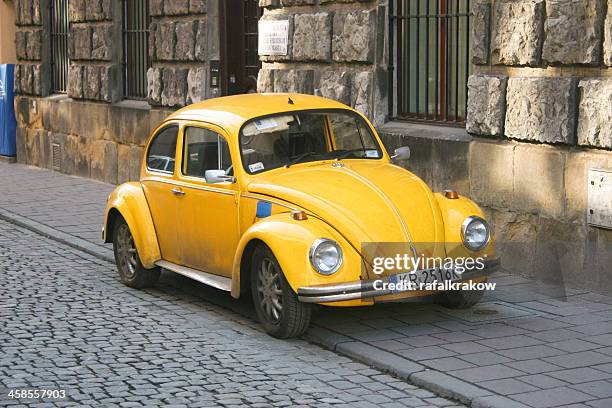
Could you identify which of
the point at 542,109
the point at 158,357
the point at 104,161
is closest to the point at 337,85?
the point at 542,109

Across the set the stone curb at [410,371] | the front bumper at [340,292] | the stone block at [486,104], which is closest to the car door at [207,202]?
the stone curb at [410,371]

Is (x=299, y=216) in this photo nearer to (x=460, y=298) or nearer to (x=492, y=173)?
(x=460, y=298)

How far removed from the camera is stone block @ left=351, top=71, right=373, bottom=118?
1238 cm

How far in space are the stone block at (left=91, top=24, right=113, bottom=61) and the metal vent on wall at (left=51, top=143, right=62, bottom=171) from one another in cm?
200

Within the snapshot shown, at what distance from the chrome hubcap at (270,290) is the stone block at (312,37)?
4.92m

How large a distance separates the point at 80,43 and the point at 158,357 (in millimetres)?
11979

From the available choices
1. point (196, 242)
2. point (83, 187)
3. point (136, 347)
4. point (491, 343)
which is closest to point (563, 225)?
point (491, 343)

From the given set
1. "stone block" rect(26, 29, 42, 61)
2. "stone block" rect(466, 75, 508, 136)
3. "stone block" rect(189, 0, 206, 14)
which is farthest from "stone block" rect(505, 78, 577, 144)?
"stone block" rect(26, 29, 42, 61)

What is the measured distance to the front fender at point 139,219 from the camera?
32.7 feet

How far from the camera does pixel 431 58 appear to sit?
1205 cm

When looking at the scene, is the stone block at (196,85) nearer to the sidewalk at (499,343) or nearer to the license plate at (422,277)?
the sidewalk at (499,343)

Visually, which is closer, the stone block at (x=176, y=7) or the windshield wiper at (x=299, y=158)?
the windshield wiper at (x=299, y=158)

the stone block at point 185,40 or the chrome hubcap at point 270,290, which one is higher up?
the stone block at point 185,40

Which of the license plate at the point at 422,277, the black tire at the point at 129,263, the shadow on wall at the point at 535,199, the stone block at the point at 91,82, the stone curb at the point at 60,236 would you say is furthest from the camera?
the stone block at the point at 91,82
